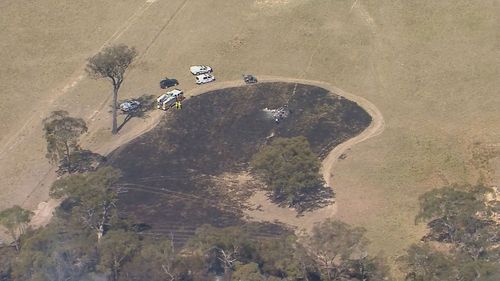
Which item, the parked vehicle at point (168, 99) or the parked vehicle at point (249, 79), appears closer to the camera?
the parked vehicle at point (168, 99)

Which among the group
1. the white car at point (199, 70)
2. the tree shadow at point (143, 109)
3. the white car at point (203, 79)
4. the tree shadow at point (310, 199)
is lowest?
the tree shadow at point (310, 199)

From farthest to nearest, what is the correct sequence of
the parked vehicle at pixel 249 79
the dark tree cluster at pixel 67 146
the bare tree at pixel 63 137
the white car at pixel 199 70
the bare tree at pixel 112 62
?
the white car at pixel 199 70, the parked vehicle at pixel 249 79, the bare tree at pixel 112 62, the dark tree cluster at pixel 67 146, the bare tree at pixel 63 137

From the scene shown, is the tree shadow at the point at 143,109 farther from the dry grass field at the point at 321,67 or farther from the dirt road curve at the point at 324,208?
the dirt road curve at the point at 324,208

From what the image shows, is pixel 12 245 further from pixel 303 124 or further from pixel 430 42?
pixel 430 42

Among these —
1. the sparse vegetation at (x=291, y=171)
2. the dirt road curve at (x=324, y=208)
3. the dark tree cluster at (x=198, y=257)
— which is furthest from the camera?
the sparse vegetation at (x=291, y=171)

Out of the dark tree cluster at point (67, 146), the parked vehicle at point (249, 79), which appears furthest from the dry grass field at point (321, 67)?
the parked vehicle at point (249, 79)

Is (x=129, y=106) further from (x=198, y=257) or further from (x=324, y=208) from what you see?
(x=198, y=257)

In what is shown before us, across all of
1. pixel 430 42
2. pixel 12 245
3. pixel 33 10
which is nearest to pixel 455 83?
pixel 430 42
